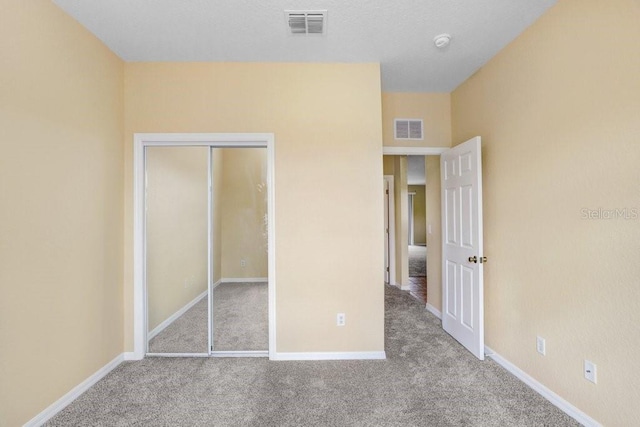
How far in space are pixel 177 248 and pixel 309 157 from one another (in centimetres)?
171

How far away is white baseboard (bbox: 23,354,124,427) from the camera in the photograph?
6.05 ft

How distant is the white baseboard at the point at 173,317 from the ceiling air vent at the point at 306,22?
8.19 ft

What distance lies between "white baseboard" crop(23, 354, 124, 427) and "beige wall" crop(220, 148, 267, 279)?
3.86 ft

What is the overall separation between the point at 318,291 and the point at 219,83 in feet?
7.20

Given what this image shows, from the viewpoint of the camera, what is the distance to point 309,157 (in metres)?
2.76

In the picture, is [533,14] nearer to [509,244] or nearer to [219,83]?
[509,244]

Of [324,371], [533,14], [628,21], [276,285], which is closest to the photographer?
[628,21]

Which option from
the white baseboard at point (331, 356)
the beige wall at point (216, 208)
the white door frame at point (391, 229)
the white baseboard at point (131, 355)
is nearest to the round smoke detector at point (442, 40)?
the beige wall at point (216, 208)

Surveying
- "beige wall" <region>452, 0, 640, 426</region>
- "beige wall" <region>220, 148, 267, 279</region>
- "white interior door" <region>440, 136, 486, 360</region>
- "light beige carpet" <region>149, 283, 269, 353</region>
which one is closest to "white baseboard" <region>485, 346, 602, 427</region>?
"beige wall" <region>452, 0, 640, 426</region>

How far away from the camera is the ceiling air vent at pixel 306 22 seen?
2.09 metres

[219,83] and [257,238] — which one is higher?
[219,83]

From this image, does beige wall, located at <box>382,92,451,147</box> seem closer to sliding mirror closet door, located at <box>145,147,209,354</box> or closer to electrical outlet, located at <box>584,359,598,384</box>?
sliding mirror closet door, located at <box>145,147,209,354</box>

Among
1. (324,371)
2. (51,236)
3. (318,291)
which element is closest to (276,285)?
(318,291)

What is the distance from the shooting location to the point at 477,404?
2031 millimetres
